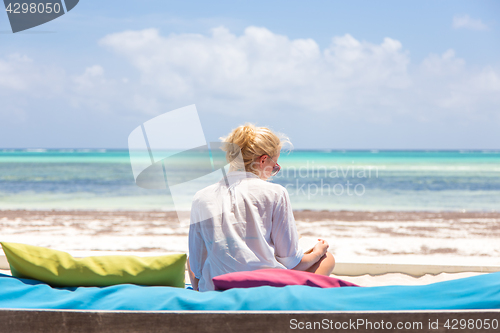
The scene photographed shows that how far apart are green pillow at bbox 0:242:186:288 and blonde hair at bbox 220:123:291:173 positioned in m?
0.64

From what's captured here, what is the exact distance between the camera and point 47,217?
8602 millimetres

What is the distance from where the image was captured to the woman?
6.36 ft

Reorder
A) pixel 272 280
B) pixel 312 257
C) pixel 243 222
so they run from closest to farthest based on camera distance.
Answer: pixel 272 280 < pixel 243 222 < pixel 312 257

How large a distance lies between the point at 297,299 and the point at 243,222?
634mm

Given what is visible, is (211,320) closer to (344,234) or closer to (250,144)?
(250,144)

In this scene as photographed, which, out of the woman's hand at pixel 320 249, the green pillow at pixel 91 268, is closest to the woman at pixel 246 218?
the woman's hand at pixel 320 249

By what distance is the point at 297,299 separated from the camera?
1.37 meters

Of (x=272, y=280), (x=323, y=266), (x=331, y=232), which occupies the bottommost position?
(x=331, y=232)

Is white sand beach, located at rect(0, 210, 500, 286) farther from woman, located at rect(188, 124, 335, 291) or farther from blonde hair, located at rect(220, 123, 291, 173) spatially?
blonde hair, located at rect(220, 123, 291, 173)

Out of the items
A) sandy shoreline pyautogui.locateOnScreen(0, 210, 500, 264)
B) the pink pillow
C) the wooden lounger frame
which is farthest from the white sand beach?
the wooden lounger frame

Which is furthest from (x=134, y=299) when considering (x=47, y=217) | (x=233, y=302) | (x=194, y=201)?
(x=47, y=217)

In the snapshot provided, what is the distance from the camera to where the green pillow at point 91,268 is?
160 cm

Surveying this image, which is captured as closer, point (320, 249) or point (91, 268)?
point (91, 268)

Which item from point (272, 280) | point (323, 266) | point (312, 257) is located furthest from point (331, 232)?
point (272, 280)
